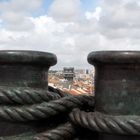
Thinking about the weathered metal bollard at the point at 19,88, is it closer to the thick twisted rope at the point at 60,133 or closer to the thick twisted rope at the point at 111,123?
the thick twisted rope at the point at 60,133

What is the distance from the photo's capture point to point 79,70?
120m

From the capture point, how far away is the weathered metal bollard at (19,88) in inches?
60.1

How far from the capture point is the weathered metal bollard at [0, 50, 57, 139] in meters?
1.53

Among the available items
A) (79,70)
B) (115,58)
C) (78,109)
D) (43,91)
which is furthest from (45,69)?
(79,70)

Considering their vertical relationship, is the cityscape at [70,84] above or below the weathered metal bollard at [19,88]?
below

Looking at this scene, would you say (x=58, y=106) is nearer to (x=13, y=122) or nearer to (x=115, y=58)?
(x=13, y=122)

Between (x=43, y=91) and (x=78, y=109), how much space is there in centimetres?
16

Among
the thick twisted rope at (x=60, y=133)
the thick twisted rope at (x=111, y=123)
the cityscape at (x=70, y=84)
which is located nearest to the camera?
the thick twisted rope at (x=111, y=123)

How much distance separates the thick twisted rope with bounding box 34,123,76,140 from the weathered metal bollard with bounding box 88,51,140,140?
12 centimetres

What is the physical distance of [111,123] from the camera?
1.41 meters

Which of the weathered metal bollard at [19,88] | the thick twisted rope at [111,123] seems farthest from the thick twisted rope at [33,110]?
the thick twisted rope at [111,123]

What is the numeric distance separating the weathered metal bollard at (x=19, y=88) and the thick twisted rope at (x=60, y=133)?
74 millimetres

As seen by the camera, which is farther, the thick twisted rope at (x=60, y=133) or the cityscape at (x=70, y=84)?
the cityscape at (x=70, y=84)

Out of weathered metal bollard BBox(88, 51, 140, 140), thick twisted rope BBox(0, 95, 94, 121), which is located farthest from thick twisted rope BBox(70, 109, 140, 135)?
thick twisted rope BBox(0, 95, 94, 121)
